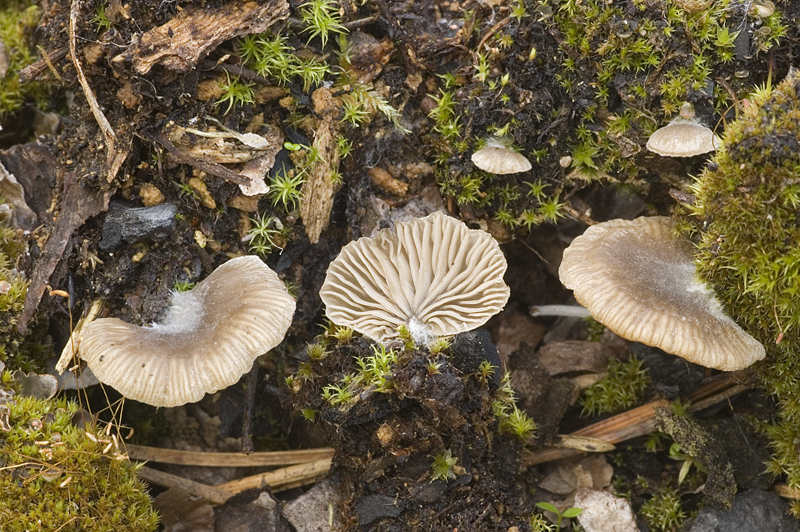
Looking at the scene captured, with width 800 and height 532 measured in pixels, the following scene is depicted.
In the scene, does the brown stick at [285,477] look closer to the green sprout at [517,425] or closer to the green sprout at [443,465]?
the green sprout at [443,465]

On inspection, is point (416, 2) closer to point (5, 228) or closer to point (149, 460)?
point (5, 228)

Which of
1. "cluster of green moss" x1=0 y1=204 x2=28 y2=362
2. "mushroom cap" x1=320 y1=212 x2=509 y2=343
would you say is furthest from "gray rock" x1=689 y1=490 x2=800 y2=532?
"cluster of green moss" x1=0 y1=204 x2=28 y2=362

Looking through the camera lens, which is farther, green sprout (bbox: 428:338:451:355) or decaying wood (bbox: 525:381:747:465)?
decaying wood (bbox: 525:381:747:465)

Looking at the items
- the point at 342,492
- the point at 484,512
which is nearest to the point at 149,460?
the point at 342,492

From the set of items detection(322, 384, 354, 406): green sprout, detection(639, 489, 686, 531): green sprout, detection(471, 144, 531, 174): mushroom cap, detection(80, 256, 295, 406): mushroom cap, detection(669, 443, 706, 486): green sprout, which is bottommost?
detection(639, 489, 686, 531): green sprout

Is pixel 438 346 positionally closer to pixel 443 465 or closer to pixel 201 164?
pixel 443 465

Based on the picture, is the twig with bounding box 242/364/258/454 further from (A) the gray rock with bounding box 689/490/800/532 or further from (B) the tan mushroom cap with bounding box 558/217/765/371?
(A) the gray rock with bounding box 689/490/800/532

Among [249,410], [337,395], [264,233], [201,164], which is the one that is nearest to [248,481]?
[249,410]
